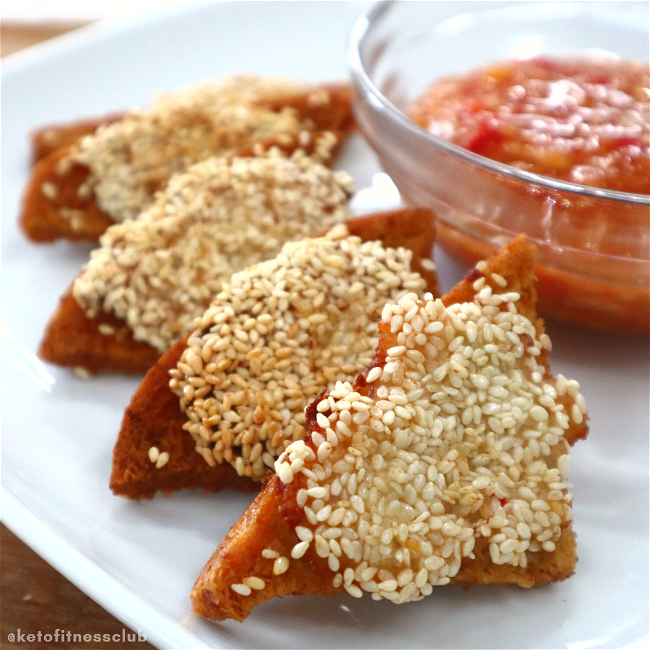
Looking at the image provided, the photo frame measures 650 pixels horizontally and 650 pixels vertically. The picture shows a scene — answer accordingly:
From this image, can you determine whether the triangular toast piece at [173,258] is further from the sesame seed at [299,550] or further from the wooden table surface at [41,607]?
the sesame seed at [299,550]

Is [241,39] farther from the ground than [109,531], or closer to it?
farther from the ground

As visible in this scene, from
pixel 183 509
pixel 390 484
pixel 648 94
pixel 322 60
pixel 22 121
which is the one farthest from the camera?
pixel 322 60

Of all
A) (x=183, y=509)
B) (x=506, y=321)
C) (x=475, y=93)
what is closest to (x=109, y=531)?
(x=183, y=509)

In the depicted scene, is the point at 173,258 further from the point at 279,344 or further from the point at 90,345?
the point at 279,344

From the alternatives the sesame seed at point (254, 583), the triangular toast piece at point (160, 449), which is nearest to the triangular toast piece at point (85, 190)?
the triangular toast piece at point (160, 449)

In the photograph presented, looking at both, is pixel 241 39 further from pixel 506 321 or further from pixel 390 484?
pixel 390 484

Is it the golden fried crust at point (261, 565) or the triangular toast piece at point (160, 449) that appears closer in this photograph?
the golden fried crust at point (261, 565)
